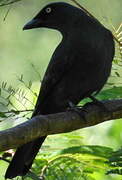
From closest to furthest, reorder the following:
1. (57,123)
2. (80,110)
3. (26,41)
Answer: (57,123), (80,110), (26,41)

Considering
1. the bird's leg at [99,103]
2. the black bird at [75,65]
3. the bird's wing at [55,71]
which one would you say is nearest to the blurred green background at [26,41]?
the black bird at [75,65]

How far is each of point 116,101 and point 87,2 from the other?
6.83 metres

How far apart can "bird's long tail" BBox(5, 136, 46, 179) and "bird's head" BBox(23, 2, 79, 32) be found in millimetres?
863

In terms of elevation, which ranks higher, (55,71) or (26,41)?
(55,71)

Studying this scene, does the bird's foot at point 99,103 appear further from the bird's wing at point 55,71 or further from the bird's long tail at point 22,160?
the bird's long tail at point 22,160

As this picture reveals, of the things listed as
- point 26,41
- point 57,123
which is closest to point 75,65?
point 57,123

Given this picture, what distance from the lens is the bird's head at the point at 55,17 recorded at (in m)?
4.97

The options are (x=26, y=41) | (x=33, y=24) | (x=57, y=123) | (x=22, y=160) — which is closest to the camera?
(x=57, y=123)

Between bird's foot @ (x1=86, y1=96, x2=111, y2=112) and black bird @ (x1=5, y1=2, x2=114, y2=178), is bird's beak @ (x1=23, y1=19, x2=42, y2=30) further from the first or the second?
bird's foot @ (x1=86, y1=96, x2=111, y2=112)

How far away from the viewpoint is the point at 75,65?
4695mm

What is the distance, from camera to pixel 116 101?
13.7 feet

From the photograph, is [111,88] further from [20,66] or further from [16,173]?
[20,66]

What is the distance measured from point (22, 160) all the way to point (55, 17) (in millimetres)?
1142

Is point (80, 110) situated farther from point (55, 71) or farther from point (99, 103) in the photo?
point (55, 71)
